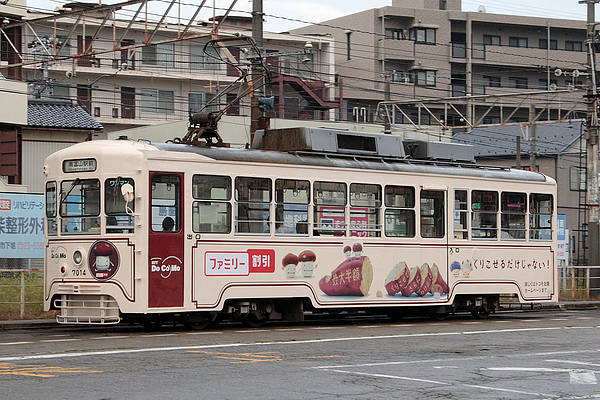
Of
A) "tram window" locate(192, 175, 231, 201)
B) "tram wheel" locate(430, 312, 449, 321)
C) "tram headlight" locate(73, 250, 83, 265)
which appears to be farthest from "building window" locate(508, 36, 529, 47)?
"tram headlight" locate(73, 250, 83, 265)

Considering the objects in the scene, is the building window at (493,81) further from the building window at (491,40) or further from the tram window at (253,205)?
the tram window at (253,205)

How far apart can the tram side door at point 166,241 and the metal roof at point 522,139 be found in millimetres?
43159

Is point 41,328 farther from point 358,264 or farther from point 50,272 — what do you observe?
point 358,264

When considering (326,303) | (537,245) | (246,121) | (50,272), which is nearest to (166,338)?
(50,272)

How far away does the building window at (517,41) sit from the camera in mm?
77812

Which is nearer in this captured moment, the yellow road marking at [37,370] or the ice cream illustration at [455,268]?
the yellow road marking at [37,370]

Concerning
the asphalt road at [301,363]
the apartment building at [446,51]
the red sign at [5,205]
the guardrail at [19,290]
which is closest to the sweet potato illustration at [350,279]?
the asphalt road at [301,363]

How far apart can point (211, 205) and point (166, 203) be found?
849mm

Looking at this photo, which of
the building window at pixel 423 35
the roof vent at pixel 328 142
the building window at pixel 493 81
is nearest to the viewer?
the roof vent at pixel 328 142

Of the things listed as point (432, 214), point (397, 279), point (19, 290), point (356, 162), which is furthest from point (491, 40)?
point (19, 290)

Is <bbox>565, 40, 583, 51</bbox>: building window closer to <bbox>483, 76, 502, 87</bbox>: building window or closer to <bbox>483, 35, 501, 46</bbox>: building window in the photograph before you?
<bbox>483, 35, 501, 46</bbox>: building window

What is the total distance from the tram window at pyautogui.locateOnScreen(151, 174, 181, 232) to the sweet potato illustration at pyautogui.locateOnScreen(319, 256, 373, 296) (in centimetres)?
332

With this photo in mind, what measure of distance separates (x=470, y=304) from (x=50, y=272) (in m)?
9.16

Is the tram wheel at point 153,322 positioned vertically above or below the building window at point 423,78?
below
